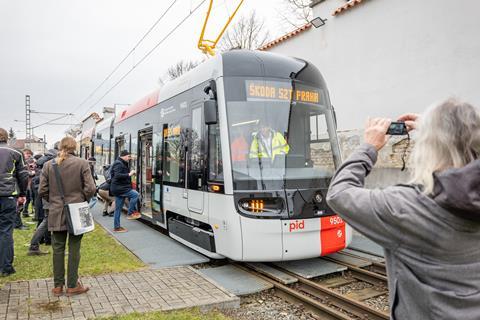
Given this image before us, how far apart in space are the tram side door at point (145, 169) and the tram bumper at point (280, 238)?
4.37 meters

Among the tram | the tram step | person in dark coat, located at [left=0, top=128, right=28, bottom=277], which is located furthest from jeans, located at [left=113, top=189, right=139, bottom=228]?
person in dark coat, located at [left=0, top=128, right=28, bottom=277]

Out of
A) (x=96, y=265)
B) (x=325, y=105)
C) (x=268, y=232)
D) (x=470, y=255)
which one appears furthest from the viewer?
(x=325, y=105)

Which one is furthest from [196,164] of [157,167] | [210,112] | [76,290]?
[76,290]

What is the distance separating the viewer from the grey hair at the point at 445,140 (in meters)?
1.45

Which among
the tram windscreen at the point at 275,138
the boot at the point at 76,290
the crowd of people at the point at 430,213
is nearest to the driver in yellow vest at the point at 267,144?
the tram windscreen at the point at 275,138

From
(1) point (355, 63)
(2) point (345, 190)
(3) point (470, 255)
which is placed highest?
(1) point (355, 63)

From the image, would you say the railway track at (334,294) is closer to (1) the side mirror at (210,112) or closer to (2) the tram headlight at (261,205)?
(2) the tram headlight at (261,205)

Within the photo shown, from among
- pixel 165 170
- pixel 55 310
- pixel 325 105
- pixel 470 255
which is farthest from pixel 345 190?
pixel 165 170

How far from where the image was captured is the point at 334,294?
4801 millimetres

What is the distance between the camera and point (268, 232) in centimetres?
545

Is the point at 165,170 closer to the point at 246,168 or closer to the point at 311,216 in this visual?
the point at 246,168

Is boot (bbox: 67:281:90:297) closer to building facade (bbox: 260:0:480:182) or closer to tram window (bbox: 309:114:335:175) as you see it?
tram window (bbox: 309:114:335:175)

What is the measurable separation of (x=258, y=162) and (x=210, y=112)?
3.28 ft

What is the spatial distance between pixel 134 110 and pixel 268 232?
265 inches
